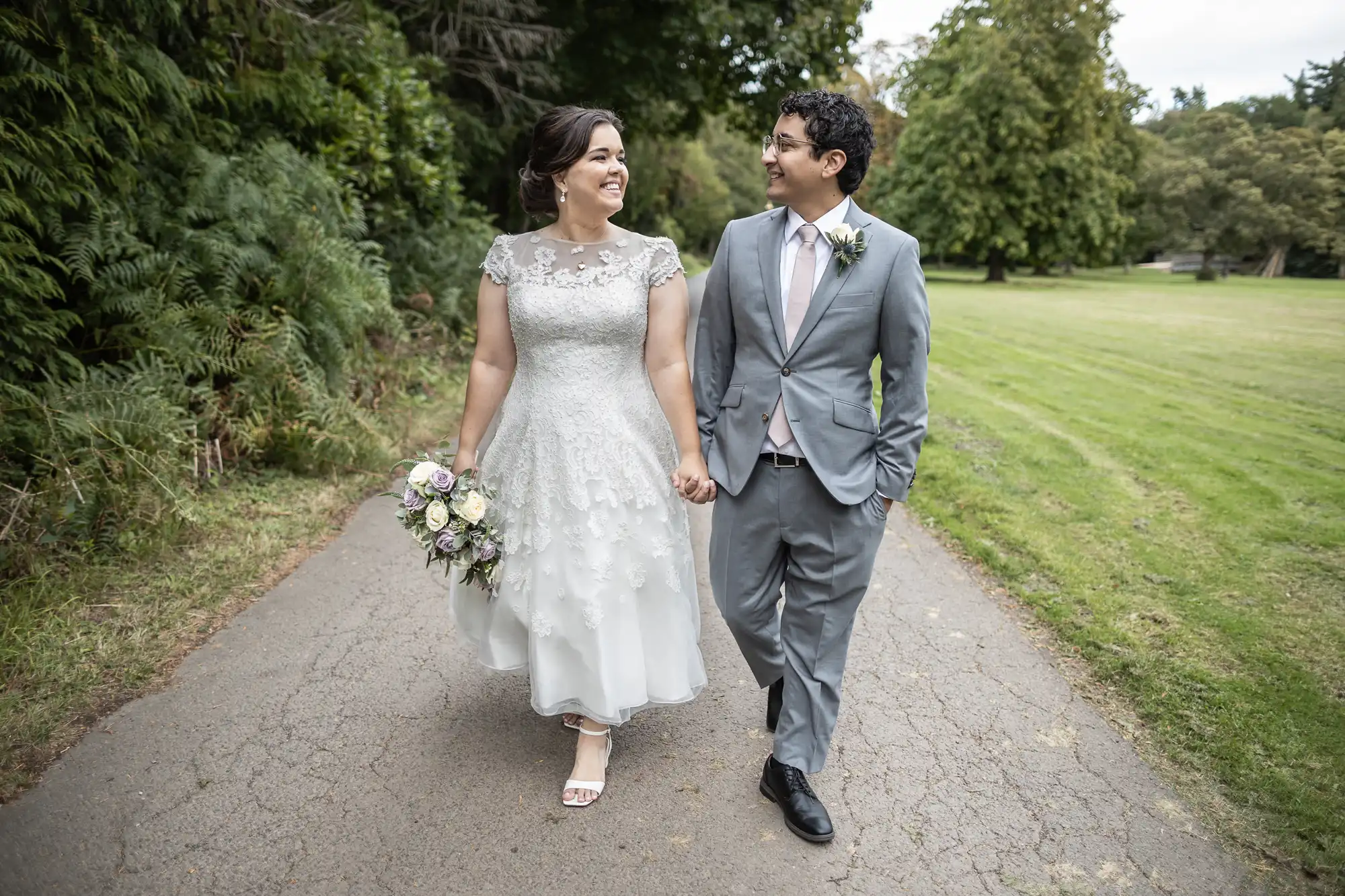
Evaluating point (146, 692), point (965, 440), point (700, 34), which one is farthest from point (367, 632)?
point (700, 34)

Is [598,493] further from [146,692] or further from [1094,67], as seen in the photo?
[1094,67]

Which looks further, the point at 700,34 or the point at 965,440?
the point at 700,34

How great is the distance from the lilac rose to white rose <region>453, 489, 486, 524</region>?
7 centimetres

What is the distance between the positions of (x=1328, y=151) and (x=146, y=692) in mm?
13247

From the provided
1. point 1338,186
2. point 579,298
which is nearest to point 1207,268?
point 1338,186

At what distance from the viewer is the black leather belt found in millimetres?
2941

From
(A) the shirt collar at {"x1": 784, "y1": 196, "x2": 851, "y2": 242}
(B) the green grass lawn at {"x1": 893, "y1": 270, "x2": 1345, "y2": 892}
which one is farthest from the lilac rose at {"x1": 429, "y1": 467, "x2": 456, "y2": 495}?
(B) the green grass lawn at {"x1": 893, "y1": 270, "x2": 1345, "y2": 892}

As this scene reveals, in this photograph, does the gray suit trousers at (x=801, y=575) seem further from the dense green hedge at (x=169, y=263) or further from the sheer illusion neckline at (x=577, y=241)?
the dense green hedge at (x=169, y=263)

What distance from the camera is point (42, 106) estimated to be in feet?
16.6

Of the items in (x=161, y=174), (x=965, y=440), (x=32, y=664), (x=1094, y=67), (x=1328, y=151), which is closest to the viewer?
(x=32, y=664)

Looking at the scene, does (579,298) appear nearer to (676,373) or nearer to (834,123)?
(676,373)

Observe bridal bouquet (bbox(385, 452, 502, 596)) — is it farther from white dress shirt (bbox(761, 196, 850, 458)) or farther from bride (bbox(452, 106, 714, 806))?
white dress shirt (bbox(761, 196, 850, 458))

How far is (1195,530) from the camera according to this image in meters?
6.05

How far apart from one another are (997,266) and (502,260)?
40.7 metres
